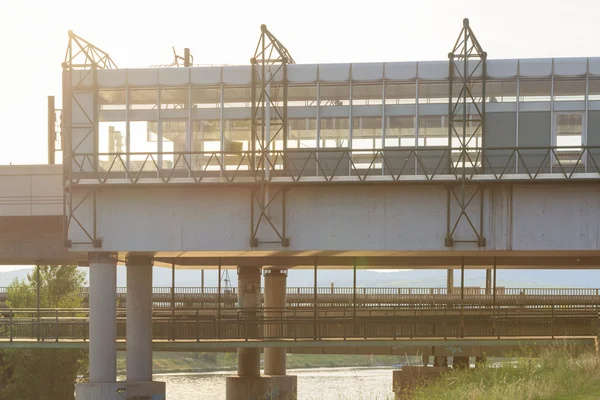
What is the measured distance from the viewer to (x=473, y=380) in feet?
105

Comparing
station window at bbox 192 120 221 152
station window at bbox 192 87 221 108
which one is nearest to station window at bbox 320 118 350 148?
station window at bbox 192 120 221 152

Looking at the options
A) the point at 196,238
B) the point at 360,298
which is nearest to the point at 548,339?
the point at 196,238

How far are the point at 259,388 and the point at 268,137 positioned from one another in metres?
21.9

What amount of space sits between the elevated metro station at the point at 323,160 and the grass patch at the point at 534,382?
22.2 ft

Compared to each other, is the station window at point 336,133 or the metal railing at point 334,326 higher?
the station window at point 336,133

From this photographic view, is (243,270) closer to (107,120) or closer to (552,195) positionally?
(107,120)

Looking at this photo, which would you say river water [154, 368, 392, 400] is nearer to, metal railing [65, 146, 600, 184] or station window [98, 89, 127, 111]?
metal railing [65, 146, 600, 184]

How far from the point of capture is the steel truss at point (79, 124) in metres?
39.6

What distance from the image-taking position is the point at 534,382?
88.0 ft

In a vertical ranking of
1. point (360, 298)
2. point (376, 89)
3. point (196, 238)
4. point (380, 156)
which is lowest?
point (360, 298)

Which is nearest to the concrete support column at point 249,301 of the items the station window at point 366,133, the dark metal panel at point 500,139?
the station window at point 366,133

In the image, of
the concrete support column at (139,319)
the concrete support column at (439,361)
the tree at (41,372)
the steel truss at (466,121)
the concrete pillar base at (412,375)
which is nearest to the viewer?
the steel truss at (466,121)

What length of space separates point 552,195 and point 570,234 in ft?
5.23

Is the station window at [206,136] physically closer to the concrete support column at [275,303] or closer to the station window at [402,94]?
the station window at [402,94]
